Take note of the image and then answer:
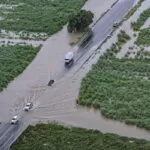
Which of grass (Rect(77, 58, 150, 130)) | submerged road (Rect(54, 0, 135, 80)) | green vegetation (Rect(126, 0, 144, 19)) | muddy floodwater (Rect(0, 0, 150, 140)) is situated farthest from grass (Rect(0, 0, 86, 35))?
grass (Rect(77, 58, 150, 130))

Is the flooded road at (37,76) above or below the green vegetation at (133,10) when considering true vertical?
below

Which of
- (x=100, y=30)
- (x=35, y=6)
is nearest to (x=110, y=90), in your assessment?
(x=100, y=30)

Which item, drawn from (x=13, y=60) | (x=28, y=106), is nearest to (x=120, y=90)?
(x=28, y=106)

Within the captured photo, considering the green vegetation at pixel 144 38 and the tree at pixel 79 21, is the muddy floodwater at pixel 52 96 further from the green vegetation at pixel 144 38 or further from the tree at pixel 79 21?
the green vegetation at pixel 144 38

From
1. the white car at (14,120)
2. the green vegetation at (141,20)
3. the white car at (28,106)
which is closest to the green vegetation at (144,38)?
the green vegetation at (141,20)

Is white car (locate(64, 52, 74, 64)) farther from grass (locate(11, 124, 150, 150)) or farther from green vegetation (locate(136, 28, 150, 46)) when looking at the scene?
grass (locate(11, 124, 150, 150))

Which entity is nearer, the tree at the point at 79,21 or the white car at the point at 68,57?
the white car at the point at 68,57
